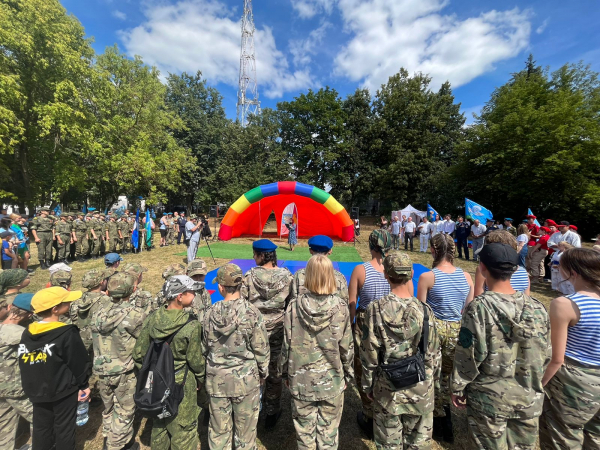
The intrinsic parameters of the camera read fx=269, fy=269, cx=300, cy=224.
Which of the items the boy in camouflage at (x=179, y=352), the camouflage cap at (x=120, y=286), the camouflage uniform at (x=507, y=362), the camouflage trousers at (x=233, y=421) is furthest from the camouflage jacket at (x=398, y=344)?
the camouflage cap at (x=120, y=286)

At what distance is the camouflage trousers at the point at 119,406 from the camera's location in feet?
7.83

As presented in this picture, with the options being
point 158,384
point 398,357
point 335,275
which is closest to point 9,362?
point 158,384

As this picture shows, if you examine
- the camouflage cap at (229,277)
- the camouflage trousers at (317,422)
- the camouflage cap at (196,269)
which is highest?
the camouflage cap at (229,277)

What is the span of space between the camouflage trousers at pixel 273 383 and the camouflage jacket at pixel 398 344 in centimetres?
112

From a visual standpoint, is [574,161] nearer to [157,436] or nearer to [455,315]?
[455,315]

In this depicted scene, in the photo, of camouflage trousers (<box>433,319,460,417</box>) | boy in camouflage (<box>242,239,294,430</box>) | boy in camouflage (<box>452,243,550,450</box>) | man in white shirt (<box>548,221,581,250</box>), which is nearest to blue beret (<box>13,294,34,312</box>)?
boy in camouflage (<box>242,239,294,430</box>)

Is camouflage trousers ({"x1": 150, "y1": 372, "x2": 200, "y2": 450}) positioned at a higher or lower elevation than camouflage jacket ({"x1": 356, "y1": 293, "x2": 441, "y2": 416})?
lower

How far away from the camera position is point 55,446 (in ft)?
7.23

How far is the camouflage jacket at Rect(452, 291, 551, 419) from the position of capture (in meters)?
1.74

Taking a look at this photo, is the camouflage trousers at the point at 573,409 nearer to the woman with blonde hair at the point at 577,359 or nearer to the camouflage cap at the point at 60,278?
the woman with blonde hair at the point at 577,359

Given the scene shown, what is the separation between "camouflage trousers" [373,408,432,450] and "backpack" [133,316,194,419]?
1528 mm

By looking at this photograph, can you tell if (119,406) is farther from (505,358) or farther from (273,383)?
(505,358)

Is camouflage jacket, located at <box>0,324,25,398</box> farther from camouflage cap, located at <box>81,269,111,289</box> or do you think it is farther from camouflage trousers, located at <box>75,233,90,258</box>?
camouflage trousers, located at <box>75,233,90,258</box>

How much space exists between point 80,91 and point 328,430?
825 inches
